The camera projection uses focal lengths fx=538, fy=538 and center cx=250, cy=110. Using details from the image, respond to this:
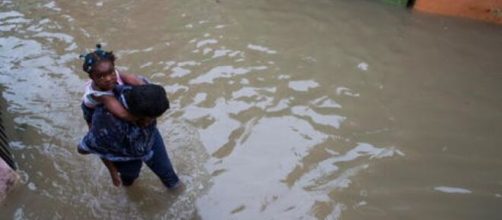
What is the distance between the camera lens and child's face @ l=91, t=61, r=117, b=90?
3.22 meters

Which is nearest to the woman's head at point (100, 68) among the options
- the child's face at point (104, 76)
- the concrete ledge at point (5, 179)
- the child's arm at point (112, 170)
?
the child's face at point (104, 76)

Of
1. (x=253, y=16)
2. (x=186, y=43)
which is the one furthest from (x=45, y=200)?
(x=253, y=16)

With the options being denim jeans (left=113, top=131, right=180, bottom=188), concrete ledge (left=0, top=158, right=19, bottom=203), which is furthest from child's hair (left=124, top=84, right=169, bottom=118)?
concrete ledge (left=0, top=158, right=19, bottom=203)

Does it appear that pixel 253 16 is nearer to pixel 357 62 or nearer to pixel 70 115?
pixel 357 62

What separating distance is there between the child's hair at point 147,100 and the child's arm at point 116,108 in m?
0.09

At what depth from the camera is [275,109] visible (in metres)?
5.30

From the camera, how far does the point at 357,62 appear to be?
239 inches

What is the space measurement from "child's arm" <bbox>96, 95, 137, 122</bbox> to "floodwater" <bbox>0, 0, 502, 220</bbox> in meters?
1.12

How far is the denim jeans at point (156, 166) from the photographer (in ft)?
12.2

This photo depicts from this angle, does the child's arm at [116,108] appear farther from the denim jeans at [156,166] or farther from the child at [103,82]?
the denim jeans at [156,166]

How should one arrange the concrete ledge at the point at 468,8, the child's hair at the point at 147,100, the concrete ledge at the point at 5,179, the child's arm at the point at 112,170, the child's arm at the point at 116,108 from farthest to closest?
1. the concrete ledge at the point at 468,8
2. the concrete ledge at the point at 5,179
3. the child's arm at the point at 112,170
4. the child's arm at the point at 116,108
5. the child's hair at the point at 147,100

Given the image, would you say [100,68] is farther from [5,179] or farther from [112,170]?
[5,179]

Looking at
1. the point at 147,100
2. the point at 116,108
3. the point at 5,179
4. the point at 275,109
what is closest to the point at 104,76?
the point at 116,108

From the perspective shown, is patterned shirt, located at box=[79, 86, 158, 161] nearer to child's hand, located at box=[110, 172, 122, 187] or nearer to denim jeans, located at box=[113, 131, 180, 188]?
denim jeans, located at box=[113, 131, 180, 188]
